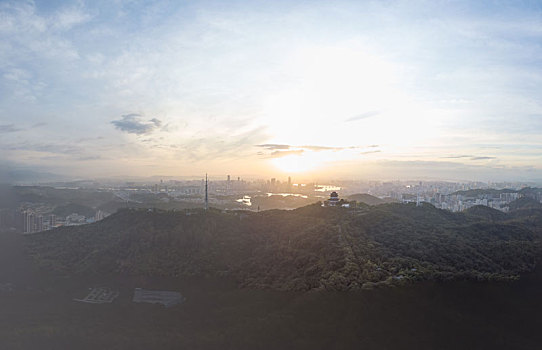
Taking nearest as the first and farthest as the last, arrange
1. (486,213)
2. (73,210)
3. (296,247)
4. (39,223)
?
(296,247)
(39,223)
(486,213)
(73,210)

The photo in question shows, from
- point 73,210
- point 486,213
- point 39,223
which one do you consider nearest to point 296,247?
point 486,213

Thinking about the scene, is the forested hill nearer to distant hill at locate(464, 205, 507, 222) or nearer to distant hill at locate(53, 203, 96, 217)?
distant hill at locate(464, 205, 507, 222)

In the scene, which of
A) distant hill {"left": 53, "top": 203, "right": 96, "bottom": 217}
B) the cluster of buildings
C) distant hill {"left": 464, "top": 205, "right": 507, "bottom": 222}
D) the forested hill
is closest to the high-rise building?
the cluster of buildings

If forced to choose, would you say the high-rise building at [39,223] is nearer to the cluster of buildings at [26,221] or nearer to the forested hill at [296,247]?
A: the cluster of buildings at [26,221]

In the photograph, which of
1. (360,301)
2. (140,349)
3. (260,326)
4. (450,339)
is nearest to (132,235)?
(140,349)

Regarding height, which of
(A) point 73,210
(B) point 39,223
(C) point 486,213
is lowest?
(B) point 39,223

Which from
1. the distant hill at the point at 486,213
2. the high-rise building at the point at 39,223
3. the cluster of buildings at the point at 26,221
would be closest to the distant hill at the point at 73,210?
the cluster of buildings at the point at 26,221

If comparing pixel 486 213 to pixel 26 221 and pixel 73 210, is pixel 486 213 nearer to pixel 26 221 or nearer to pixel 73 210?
pixel 26 221

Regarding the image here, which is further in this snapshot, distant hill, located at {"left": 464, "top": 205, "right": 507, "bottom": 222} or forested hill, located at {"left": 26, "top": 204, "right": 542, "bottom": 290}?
distant hill, located at {"left": 464, "top": 205, "right": 507, "bottom": 222}
